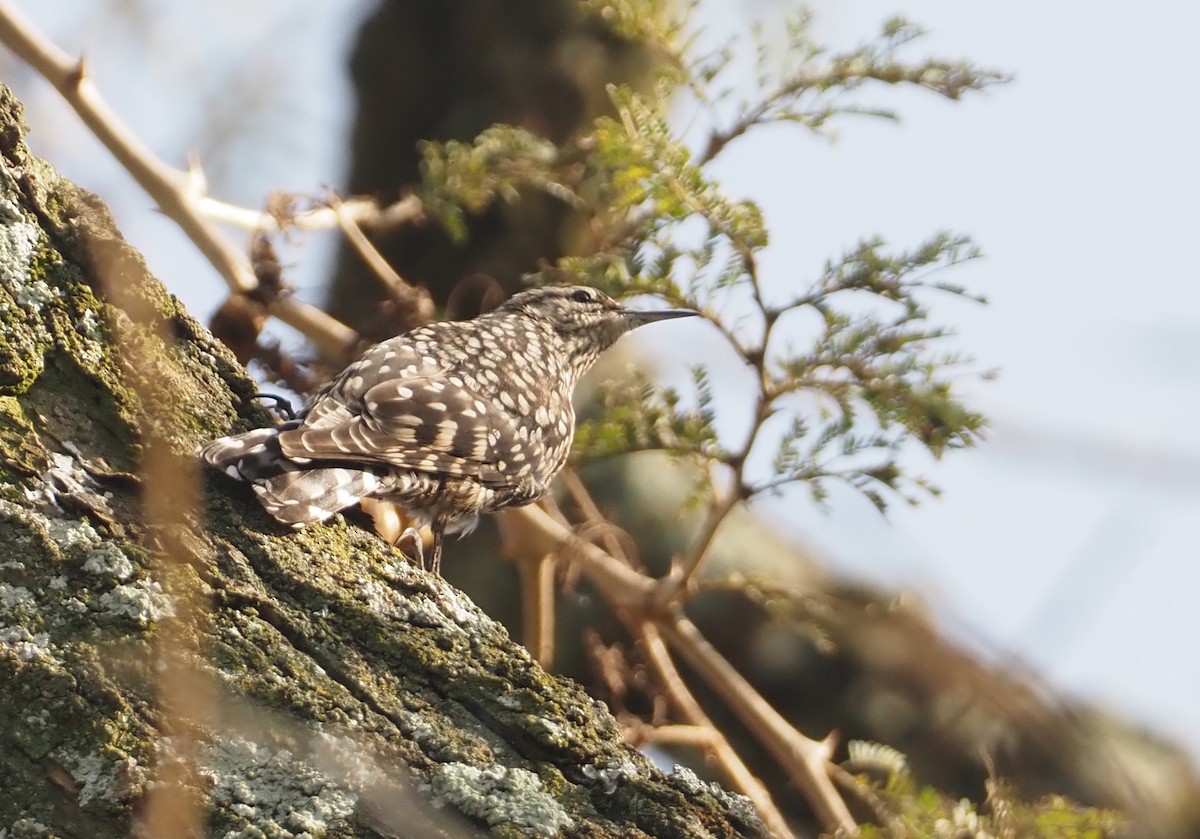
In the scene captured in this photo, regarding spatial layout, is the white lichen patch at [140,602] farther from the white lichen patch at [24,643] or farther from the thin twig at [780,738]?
the thin twig at [780,738]

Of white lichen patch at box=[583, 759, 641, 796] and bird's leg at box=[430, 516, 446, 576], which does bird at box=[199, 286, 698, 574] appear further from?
white lichen patch at box=[583, 759, 641, 796]

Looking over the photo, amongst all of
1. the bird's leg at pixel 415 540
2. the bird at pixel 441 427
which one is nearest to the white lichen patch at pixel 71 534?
the bird at pixel 441 427

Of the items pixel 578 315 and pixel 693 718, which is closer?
pixel 693 718

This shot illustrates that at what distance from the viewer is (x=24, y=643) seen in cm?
168

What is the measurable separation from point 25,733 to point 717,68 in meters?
2.77

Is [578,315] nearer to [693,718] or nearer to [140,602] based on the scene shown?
[693,718]

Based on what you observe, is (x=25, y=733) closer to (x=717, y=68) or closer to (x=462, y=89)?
(x=717, y=68)

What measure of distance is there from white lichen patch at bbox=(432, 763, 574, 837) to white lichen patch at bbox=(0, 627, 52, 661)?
579 millimetres

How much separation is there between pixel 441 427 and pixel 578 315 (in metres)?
1.43

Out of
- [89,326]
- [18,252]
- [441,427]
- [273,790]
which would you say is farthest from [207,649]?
[441,427]

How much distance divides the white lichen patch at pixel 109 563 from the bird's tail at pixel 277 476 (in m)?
0.30

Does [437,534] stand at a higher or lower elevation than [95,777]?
higher

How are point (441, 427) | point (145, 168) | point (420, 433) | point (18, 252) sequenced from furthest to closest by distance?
point (145, 168), point (441, 427), point (420, 433), point (18, 252)

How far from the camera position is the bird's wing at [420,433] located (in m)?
2.60
